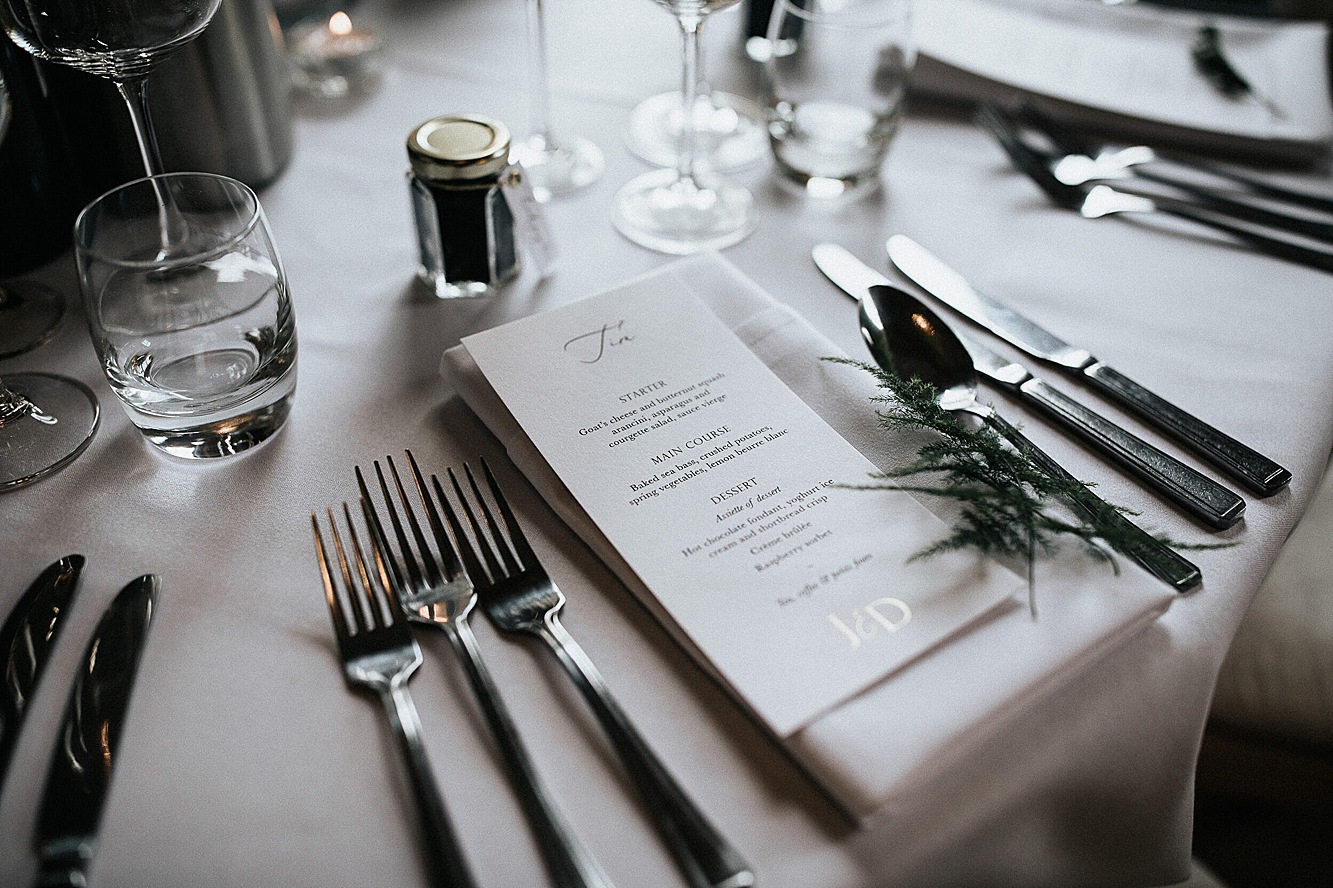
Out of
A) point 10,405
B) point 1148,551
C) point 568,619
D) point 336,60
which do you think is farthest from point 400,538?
point 336,60

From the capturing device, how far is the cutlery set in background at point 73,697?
0.46 m

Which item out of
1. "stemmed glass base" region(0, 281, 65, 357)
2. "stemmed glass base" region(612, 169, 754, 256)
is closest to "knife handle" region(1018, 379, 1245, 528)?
"stemmed glass base" region(612, 169, 754, 256)

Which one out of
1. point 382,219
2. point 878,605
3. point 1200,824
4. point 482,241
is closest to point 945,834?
point 878,605

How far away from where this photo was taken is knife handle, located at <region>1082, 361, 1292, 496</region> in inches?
25.5

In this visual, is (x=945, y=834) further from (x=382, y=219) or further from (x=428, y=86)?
(x=428, y=86)

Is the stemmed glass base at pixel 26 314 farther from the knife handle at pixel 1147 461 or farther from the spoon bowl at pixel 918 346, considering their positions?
the knife handle at pixel 1147 461

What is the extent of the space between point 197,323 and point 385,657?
0.31m

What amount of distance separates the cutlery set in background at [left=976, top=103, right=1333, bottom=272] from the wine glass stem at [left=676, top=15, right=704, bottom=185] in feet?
1.13

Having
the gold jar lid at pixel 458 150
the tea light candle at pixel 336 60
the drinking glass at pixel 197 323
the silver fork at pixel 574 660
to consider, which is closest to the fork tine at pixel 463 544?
the silver fork at pixel 574 660

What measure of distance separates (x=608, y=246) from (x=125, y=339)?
412 millimetres

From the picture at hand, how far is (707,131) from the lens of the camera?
3.52 feet

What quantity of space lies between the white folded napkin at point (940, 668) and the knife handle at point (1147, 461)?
0.11 m

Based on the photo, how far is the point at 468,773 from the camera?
0.49 metres

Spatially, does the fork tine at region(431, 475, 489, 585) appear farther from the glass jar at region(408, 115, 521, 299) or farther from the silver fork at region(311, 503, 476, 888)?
the glass jar at region(408, 115, 521, 299)
